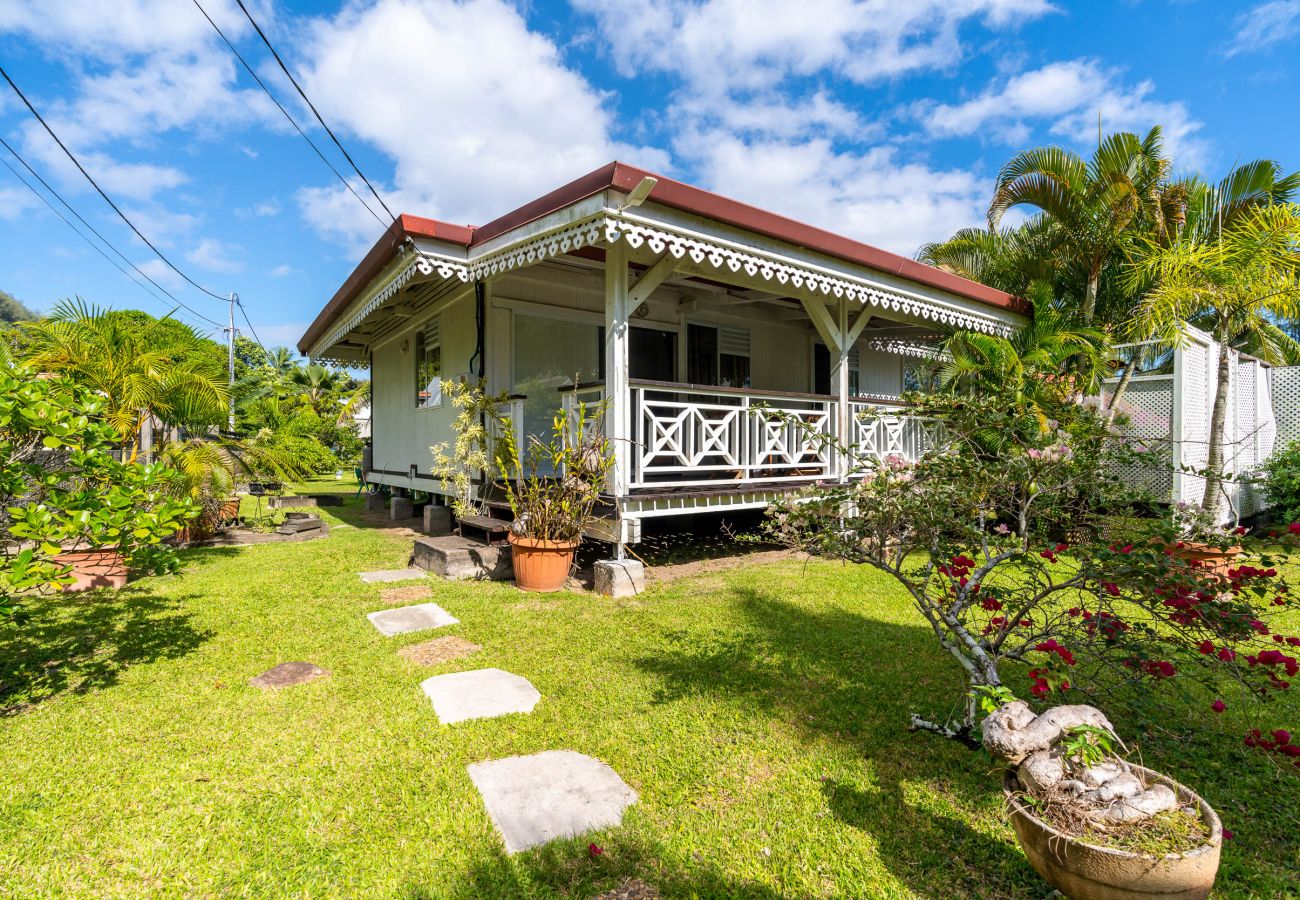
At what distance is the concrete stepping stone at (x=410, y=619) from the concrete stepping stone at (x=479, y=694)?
937 millimetres

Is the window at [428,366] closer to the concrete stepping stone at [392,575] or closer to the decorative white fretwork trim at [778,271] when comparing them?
the concrete stepping stone at [392,575]

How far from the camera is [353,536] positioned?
834 cm

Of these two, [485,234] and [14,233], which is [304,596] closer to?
[485,234]

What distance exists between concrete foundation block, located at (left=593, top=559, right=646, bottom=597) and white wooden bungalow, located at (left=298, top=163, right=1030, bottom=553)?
0.71ft

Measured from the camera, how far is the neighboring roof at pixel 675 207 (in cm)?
463

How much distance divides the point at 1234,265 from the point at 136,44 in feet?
42.0

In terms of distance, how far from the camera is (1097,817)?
160 cm

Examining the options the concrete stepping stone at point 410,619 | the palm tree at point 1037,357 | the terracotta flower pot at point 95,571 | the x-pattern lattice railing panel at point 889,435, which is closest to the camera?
the concrete stepping stone at point 410,619

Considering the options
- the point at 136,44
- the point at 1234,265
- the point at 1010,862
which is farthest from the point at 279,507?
the point at 1234,265

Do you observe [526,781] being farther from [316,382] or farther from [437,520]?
[316,382]

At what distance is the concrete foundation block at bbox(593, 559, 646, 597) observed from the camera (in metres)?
5.19

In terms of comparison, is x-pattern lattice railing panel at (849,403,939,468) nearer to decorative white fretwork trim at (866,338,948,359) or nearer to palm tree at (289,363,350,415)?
decorative white fretwork trim at (866,338,948,359)

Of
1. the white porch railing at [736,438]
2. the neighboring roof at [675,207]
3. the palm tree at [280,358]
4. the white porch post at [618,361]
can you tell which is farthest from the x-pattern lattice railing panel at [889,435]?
the palm tree at [280,358]

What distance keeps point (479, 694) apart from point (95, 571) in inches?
167
